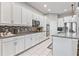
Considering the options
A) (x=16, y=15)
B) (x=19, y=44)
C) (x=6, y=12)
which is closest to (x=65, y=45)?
(x=19, y=44)

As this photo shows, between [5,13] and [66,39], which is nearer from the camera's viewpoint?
[66,39]

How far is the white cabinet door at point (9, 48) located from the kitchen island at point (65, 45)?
1.47 m

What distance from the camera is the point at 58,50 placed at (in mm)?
3562

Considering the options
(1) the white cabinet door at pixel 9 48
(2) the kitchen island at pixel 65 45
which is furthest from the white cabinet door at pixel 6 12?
(2) the kitchen island at pixel 65 45

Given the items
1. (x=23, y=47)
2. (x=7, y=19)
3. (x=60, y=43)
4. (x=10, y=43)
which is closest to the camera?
(x=60, y=43)

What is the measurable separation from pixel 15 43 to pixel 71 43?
6.79ft

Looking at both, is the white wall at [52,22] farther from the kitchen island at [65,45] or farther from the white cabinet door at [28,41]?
the kitchen island at [65,45]

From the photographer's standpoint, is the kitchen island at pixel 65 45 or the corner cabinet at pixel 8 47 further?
the corner cabinet at pixel 8 47

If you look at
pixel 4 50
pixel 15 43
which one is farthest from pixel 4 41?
pixel 15 43

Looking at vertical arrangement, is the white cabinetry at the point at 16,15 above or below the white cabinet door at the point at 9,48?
above

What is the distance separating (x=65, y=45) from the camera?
334 centimetres

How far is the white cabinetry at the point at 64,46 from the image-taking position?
314cm

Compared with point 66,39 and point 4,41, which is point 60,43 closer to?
point 66,39

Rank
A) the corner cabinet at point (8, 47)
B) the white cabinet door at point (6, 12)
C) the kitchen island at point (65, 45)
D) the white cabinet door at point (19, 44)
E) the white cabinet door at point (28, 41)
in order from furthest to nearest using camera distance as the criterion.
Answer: the white cabinet door at point (28, 41) → the white cabinet door at point (19, 44) → the white cabinet door at point (6, 12) → the corner cabinet at point (8, 47) → the kitchen island at point (65, 45)
